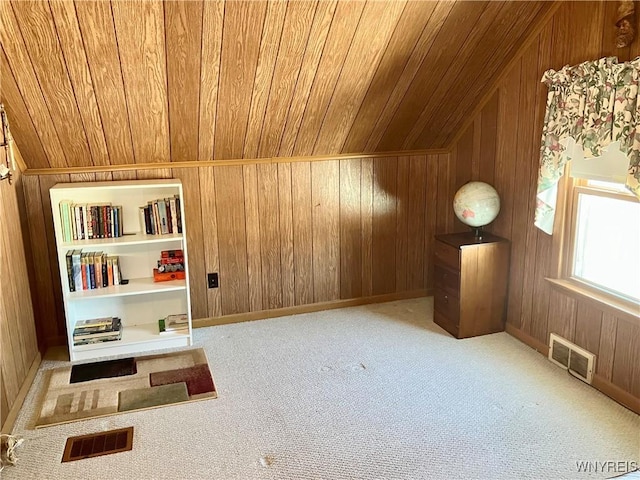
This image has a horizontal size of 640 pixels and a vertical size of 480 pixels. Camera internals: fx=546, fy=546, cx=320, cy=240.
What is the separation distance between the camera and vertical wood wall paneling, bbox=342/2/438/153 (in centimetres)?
275

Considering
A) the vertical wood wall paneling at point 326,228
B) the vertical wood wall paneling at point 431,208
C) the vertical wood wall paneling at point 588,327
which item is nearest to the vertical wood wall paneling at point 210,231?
the vertical wood wall paneling at point 326,228

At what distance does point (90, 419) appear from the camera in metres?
2.67

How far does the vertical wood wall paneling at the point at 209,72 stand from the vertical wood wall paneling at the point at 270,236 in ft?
1.36

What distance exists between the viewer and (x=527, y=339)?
3.41 m

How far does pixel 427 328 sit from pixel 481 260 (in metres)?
0.61

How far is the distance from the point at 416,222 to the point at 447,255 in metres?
0.67

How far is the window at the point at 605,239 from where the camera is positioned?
2703mm

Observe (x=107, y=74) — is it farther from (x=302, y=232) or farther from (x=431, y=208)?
(x=431, y=208)

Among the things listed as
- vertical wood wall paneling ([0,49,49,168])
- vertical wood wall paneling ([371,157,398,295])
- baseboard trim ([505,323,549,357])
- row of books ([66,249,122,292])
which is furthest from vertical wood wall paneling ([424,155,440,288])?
vertical wood wall paneling ([0,49,49,168])

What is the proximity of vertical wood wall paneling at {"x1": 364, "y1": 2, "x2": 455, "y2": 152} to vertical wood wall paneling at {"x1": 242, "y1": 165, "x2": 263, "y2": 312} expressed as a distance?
80cm

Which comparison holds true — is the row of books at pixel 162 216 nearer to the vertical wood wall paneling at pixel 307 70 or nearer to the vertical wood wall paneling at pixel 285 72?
the vertical wood wall paneling at pixel 285 72

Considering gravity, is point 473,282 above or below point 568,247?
below

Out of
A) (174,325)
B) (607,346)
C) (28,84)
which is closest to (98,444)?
(174,325)

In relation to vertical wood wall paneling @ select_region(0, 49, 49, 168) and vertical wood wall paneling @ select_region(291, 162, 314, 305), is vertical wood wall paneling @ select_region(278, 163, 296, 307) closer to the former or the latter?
vertical wood wall paneling @ select_region(291, 162, 314, 305)
